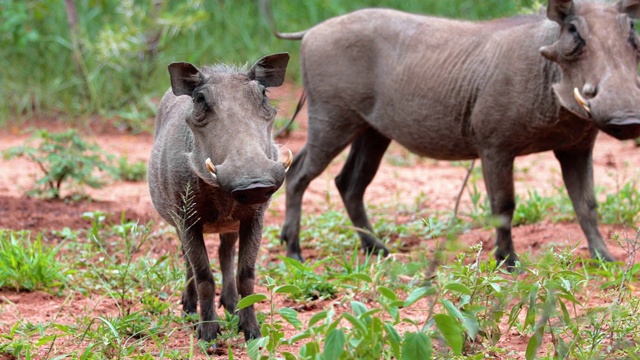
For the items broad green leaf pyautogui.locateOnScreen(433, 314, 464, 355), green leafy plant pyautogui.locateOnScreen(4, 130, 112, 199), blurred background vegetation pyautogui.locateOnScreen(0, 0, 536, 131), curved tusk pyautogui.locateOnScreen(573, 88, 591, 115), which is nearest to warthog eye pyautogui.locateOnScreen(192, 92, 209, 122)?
broad green leaf pyautogui.locateOnScreen(433, 314, 464, 355)

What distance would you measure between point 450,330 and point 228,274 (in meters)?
1.67

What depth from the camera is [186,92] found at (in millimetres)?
3564

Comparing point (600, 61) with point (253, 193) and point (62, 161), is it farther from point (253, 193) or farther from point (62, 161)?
point (62, 161)

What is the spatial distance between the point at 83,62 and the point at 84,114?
19.8 inches

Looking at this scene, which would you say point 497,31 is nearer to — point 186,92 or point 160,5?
point 186,92

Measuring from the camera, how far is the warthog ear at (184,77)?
11.5 ft

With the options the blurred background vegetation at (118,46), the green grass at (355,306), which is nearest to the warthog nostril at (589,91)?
the green grass at (355,306)

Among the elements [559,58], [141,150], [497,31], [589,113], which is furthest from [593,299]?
[141,150]

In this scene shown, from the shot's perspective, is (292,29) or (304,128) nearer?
(304,128)

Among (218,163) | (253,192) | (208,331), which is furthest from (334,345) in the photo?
(208,331)

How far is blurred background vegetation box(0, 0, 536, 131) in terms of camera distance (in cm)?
914

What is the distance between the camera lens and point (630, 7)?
4.79 metres

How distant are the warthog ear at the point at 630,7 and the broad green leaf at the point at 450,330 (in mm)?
2727

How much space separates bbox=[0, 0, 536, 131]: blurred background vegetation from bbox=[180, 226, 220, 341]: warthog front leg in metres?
5.31
